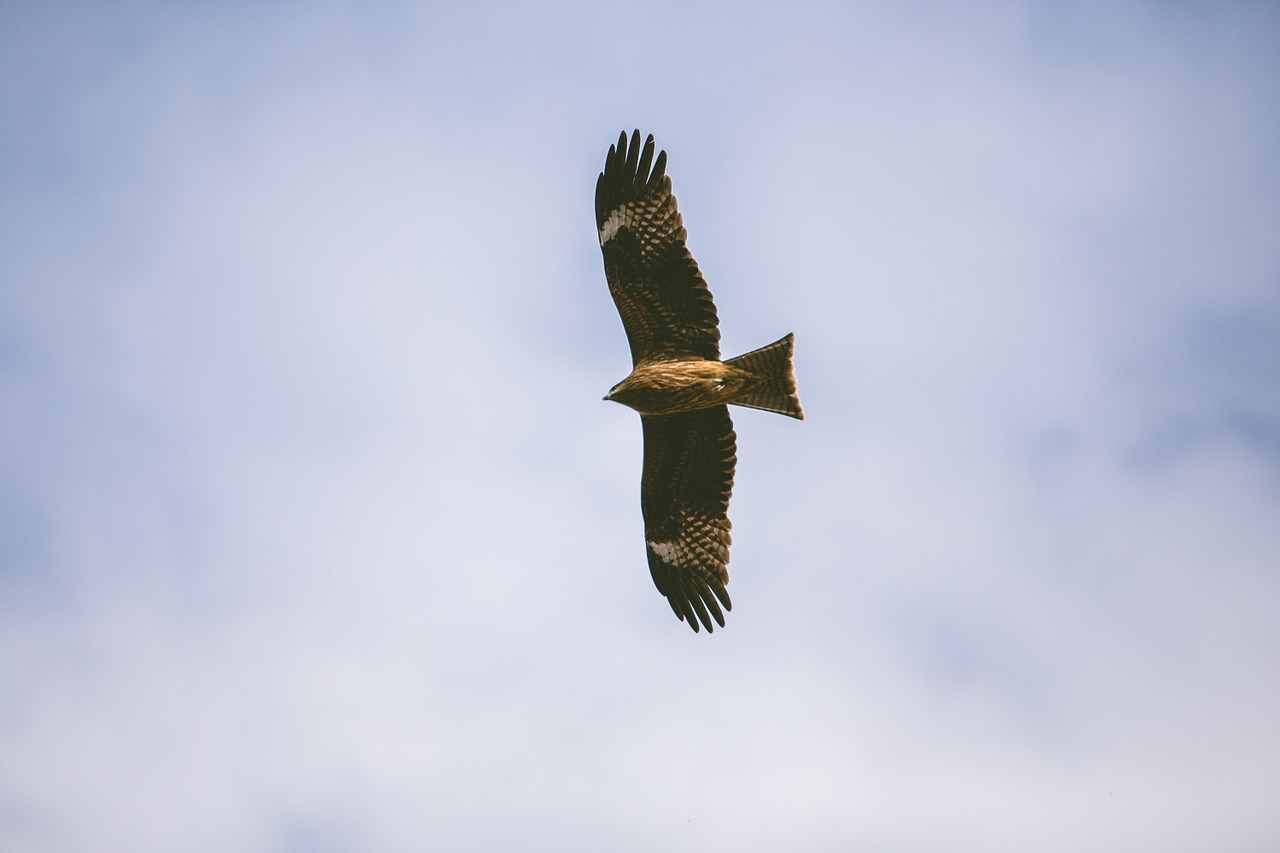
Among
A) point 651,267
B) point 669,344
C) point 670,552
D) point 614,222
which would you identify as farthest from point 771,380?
point 670,552

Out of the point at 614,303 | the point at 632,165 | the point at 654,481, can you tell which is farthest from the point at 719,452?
the point at 632,165

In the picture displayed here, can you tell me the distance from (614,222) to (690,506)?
3260 millimetres

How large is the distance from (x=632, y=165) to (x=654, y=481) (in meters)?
3.45

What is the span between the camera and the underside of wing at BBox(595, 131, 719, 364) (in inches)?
436

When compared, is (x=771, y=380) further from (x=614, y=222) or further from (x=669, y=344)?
(x=614, y=222)

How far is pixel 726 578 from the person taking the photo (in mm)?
12516

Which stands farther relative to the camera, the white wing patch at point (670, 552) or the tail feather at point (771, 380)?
the white wing patch at point (670, 552)

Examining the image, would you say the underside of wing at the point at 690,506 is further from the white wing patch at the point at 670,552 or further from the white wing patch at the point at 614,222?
the white wing patch at the point at 614,222

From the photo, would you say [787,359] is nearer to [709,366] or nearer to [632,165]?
[709,366]

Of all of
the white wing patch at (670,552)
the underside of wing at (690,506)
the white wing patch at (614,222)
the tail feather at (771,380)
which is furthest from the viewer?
the white wing patch at (670,552)

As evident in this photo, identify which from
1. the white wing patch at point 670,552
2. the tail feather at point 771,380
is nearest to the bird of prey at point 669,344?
the tail feather at point 771,380

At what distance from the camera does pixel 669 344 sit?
11.3 meters

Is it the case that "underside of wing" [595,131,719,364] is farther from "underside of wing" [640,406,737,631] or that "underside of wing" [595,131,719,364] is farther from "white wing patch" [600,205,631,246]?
"underside of wing" [640,406,737,631]

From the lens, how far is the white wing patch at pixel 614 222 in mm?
11359
